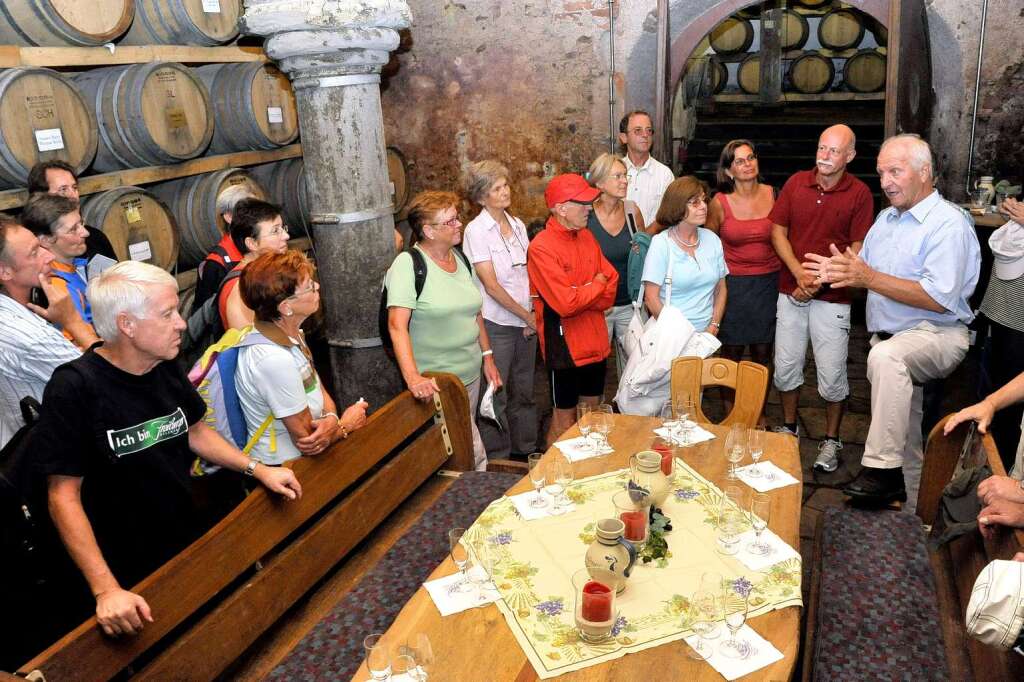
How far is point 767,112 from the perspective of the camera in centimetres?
1142

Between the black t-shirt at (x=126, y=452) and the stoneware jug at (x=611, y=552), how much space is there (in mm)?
1407

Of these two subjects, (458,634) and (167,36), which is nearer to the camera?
(458,634)

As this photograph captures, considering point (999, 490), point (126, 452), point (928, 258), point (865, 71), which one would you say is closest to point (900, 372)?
point (928, 258)

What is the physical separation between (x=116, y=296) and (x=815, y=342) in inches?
151

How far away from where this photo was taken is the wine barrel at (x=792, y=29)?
34.2 feet

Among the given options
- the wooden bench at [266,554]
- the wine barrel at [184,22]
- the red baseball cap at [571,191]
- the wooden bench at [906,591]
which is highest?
the wine barrel at [184,22]

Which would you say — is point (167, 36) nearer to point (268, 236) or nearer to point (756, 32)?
point (268, 236)

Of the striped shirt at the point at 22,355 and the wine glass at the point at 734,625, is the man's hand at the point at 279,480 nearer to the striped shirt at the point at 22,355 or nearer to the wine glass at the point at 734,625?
the striped shirt at the point at 22,355

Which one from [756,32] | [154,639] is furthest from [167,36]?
[756,32]

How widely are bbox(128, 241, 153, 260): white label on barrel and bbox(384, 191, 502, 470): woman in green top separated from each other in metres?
2.11

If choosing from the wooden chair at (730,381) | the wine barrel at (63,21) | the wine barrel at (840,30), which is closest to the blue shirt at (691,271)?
the wooden chair at (730,381)

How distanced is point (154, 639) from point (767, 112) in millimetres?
10926

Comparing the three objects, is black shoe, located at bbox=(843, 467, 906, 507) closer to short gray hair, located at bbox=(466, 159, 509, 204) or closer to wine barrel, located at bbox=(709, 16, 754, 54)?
short gray hair, located at bbox=(466, 159, 509, 204)

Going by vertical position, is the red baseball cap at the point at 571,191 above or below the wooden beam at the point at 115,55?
below
